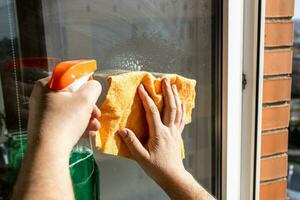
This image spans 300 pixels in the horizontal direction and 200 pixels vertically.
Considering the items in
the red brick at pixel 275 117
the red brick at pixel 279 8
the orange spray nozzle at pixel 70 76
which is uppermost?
the red brick at pixel 279 8

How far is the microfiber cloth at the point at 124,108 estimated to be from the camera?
678 millimetres

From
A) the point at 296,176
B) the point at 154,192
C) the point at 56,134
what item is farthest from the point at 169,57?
the point at 296,176

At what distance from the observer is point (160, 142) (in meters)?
0.74

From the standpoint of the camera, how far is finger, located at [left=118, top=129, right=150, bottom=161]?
0.71 meters

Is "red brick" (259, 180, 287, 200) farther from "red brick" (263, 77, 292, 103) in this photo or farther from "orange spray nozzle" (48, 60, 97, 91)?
"orange spray nozzle" (48, 60, 97, 91)

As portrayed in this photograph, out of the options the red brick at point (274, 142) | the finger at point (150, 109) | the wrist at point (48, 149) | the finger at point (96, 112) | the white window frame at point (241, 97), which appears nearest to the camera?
the wrist at point (48, 149)

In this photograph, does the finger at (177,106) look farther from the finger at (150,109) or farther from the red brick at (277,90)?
the red brick at (277,90)

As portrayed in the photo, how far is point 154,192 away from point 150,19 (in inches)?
16.8

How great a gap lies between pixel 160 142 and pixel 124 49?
24cm

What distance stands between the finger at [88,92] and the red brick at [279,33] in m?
0.59

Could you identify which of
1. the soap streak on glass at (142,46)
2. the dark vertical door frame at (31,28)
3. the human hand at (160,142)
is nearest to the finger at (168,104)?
the human hand at (160,142)

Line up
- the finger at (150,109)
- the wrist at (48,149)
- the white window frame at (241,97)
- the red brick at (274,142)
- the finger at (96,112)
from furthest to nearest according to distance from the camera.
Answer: the red brick at (274,142) → the white window frame at (241,97) → the finger at (150,109) → the finger at (96,112) → the wrist at (48,149)

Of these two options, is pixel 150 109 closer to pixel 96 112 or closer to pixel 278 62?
pixel 96 112

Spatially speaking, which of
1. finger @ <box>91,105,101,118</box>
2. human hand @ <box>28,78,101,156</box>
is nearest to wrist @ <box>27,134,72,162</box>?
human hand @ <box>28,78,101,156</box>
